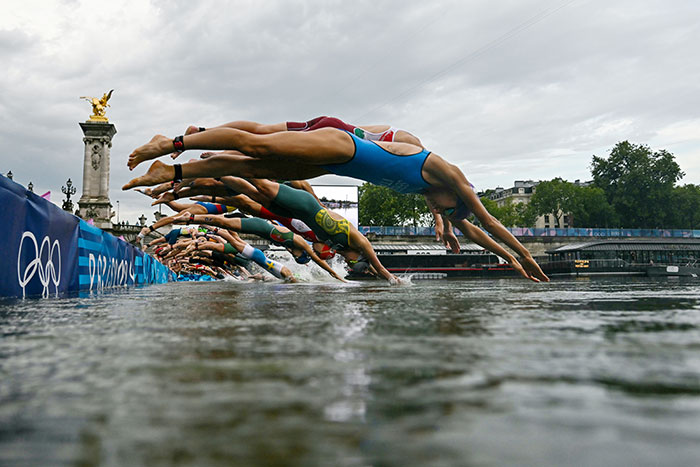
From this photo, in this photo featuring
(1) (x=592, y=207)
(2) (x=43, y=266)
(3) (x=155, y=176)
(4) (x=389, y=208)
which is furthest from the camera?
(1) (x=592, y=207)

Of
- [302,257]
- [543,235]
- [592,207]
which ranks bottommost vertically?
[302,257]

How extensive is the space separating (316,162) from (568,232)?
6192 cm

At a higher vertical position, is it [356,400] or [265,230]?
[265,230]

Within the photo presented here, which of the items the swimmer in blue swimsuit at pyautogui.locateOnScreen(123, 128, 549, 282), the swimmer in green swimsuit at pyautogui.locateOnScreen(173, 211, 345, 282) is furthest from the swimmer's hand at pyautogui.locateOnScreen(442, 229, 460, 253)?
Result: the swimmer in green swimsuit at pyautogui.locateOnScreen(173, 211, 345, 282)

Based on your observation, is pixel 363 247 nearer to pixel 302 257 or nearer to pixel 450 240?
pixel 450 240

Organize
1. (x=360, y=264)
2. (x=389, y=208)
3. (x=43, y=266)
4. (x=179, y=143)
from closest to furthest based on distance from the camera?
(x=179, y=143)
(x=43, y=266)
(x=360, y=264)
(x=389, y=208)

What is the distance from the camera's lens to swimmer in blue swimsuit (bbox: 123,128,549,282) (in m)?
4.69

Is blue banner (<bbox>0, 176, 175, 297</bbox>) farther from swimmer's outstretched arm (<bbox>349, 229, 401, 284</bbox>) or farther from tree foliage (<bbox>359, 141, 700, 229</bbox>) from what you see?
tree foliage (<bbox>359, 141, 700, 229</bbox>)

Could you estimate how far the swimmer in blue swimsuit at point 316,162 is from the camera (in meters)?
4.69

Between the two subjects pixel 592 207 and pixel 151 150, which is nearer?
pixel 151 150

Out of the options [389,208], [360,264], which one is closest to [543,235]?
[389,208]

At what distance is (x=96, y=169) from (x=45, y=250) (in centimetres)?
4812

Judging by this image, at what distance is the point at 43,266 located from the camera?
5641 mm

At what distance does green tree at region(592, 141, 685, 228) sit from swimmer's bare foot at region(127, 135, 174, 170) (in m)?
71.2
